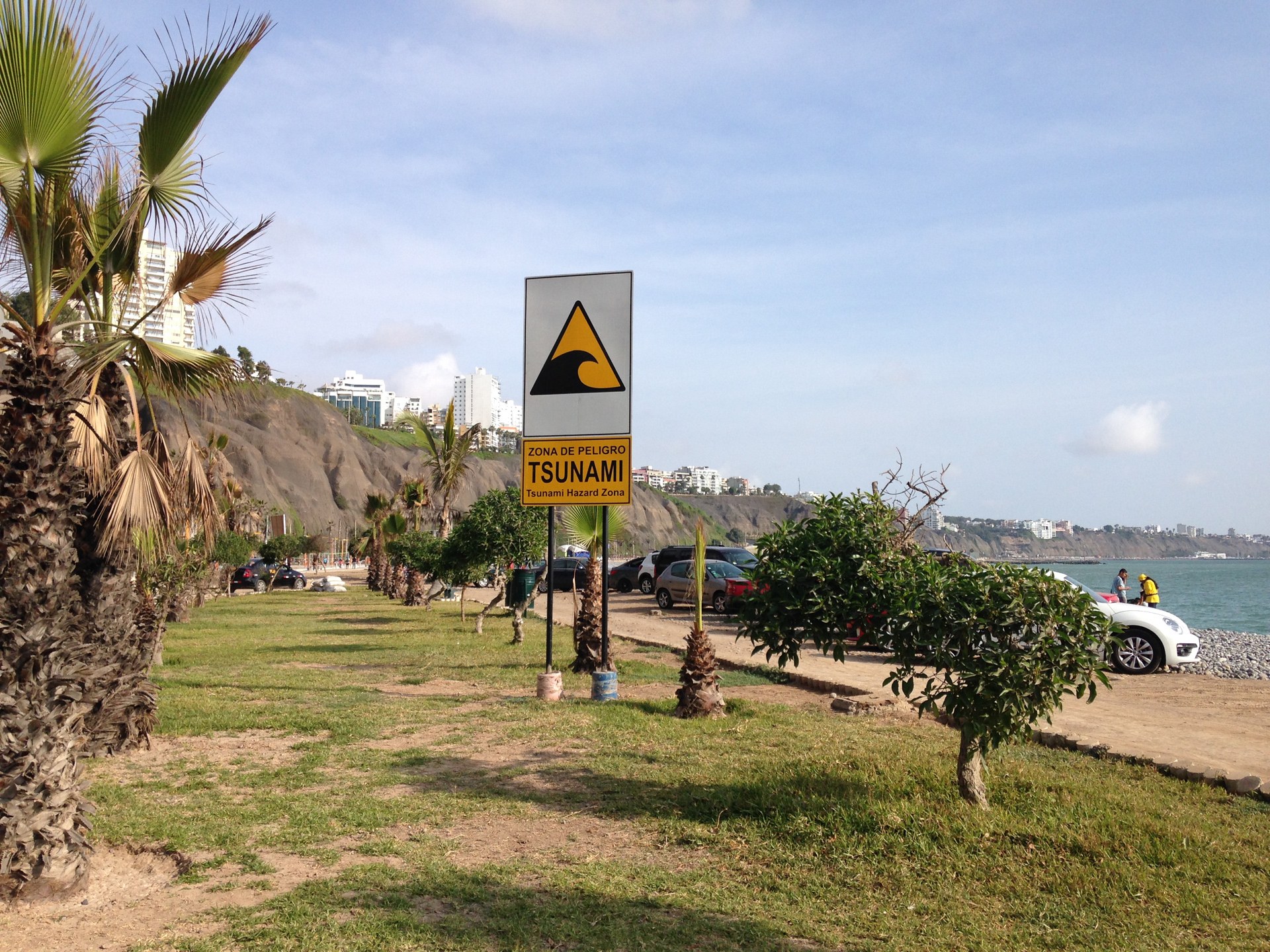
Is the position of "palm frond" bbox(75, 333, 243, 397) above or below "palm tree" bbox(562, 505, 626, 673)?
above

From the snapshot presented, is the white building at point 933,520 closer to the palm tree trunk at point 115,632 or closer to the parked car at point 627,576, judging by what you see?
the palm tree trunk at point 115,632

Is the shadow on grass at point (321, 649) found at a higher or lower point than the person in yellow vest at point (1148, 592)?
lower

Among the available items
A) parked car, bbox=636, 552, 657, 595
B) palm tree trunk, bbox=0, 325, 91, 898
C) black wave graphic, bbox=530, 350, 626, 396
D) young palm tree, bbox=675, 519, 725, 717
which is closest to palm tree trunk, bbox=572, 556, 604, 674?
black wave graphic, bbox=530, 350, 626, 396

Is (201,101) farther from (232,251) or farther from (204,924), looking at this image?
(204,924)

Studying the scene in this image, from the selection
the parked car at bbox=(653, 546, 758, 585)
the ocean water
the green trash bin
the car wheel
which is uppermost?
the parked car at bbox=(653, 546, 758, 585)

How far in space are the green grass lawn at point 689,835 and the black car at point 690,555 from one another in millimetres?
18209

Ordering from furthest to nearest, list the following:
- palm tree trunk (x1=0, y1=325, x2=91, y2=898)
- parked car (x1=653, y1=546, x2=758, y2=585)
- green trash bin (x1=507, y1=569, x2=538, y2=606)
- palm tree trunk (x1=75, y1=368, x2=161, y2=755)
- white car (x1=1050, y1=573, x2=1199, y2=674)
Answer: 1. parked car (x1=653, y1=546, x2=758, y2=585)
2. green trash bin (x1=507, y1=569, x2=538, y2=606)
3. white car (x1=1050, y1=573, x2=1199, y2=674)
4. palm tree trunk (x1=75, y1=368, x2=161, y2=755)
5. palm tree trunk (x1=0, y1=325, x2=91, y2=898)

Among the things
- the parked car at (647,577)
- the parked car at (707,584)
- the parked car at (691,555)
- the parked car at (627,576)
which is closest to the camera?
the parked car at (707,584)

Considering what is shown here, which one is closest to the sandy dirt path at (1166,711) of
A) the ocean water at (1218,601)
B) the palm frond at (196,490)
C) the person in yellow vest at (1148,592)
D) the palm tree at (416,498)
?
the palm frond at (196,490)

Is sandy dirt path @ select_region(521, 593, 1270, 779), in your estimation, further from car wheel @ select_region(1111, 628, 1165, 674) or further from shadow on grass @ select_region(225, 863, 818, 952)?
shadow on grass @ select_region(225, 863, 818, 952)

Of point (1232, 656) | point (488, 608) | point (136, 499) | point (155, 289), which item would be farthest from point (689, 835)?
point (1232, 656)

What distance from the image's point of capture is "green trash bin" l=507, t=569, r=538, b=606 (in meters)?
19.2

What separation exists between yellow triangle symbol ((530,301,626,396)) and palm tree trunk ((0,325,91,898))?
708 cm

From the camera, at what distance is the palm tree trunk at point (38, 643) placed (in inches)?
192
